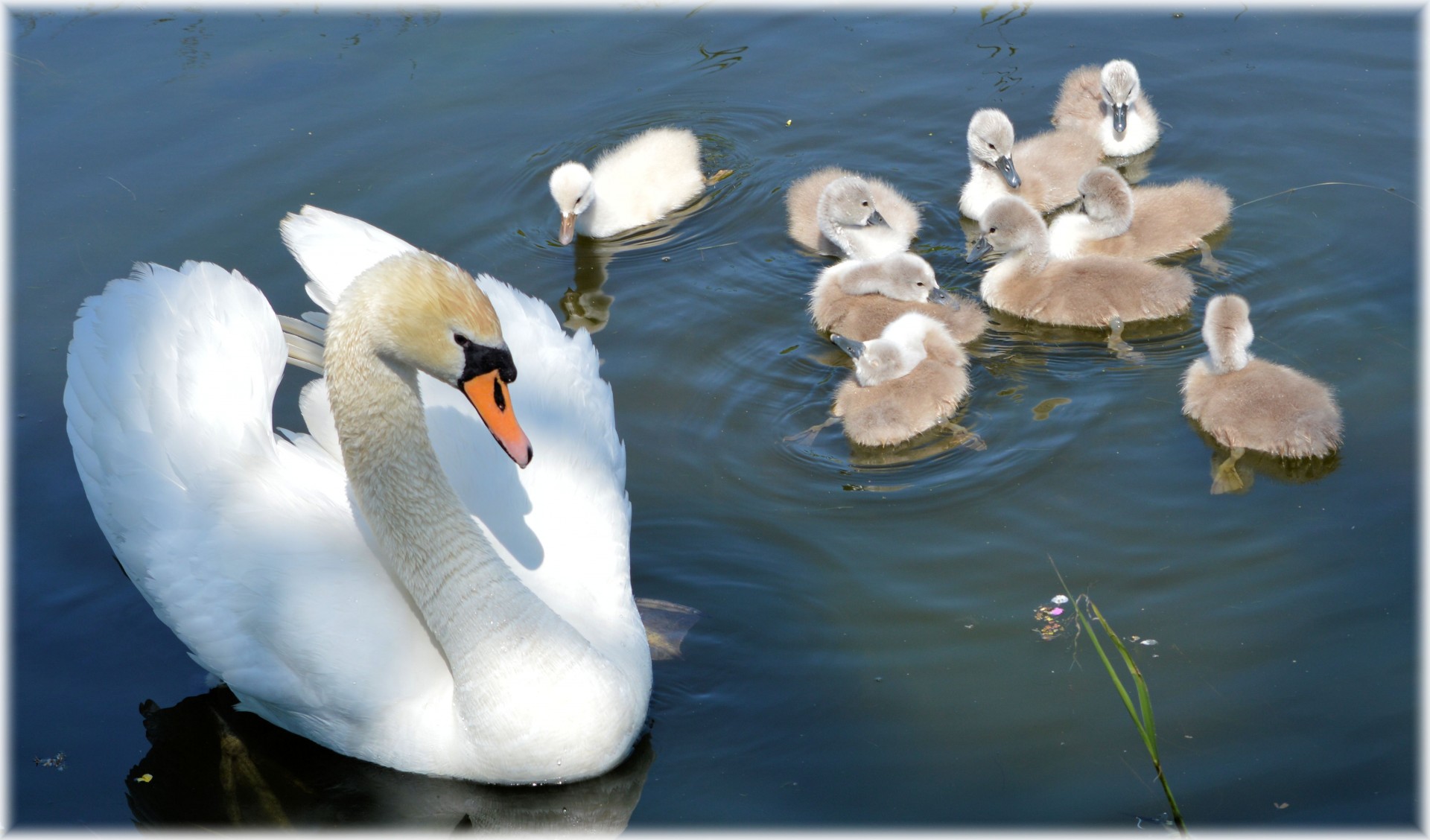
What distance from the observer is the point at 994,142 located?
641cm

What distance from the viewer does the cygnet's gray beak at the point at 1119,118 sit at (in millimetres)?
6766

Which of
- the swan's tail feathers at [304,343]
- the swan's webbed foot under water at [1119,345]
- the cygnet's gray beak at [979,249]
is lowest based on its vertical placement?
the swan's webbed foot under water at [1119,345]

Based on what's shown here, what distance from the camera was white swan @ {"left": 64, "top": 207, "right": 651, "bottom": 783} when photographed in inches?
135

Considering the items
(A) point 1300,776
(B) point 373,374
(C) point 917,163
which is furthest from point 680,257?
(A) point 1300,776

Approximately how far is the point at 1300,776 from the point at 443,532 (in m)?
2.28

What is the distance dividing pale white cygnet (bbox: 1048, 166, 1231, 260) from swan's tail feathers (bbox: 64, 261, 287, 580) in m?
3.48

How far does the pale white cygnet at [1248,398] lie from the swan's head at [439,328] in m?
2.71

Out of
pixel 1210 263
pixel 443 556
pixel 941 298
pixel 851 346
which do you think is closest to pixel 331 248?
pixel 443 556

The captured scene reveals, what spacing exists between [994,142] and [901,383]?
1.84 metres

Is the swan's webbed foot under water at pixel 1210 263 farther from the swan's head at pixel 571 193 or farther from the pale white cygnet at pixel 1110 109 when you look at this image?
the swan's head at pixel 571 193

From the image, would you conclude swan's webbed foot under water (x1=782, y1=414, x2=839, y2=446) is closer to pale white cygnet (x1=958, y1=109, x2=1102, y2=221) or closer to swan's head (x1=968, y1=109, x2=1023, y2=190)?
pale white cygnet (x1=958, y1=109, x2=1102, y2=221)

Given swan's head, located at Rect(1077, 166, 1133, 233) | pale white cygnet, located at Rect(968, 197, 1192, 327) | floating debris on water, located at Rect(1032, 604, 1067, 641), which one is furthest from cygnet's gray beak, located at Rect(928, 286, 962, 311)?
floating debris on water, located at Rect(1032, 604, 1067, 641)

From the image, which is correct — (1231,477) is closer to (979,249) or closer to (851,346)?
(851,346)

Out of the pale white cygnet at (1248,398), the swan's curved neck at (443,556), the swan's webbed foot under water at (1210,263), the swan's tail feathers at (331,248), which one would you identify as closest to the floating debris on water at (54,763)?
the swan's curved neck at (443,556)
